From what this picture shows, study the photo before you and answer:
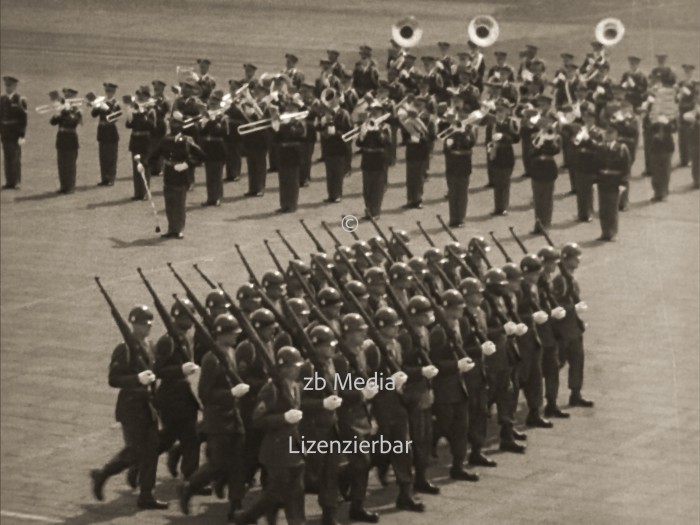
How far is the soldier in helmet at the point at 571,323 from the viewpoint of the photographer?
23.4m

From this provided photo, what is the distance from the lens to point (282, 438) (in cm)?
1872

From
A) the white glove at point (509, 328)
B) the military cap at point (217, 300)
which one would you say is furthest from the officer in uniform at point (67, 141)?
the military cap at point (217, 300)

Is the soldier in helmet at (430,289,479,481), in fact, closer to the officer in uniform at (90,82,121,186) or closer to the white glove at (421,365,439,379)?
the white glove at (421,365,439,379)

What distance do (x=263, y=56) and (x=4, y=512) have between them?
2887 centimetres

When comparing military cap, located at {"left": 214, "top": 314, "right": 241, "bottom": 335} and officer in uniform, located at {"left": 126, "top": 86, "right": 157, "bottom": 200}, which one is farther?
officer in uniform, located at {"left": 126, "top": 86, "right": 157, "bottom": 200}

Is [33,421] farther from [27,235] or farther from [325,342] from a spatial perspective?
[27,235]

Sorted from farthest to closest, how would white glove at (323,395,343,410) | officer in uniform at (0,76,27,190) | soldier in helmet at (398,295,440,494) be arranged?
1. officer in uniform at (0,76,27,190)
2. soldier in helmet at (398,295,440,494)
3. white glove at (323,395,343,410)

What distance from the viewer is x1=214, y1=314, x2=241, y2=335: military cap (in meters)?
19.7

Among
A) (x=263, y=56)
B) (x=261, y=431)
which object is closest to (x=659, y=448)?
(x=261, y=431)

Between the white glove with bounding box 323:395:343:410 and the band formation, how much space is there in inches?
515

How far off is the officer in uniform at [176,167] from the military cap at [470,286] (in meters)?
10.6

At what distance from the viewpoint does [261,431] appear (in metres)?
19.9

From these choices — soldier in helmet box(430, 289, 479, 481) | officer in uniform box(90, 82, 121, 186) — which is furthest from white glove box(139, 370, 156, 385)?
officer in uniform box(90, 82, 121, 186)

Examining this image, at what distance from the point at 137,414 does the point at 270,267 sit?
10588mm
